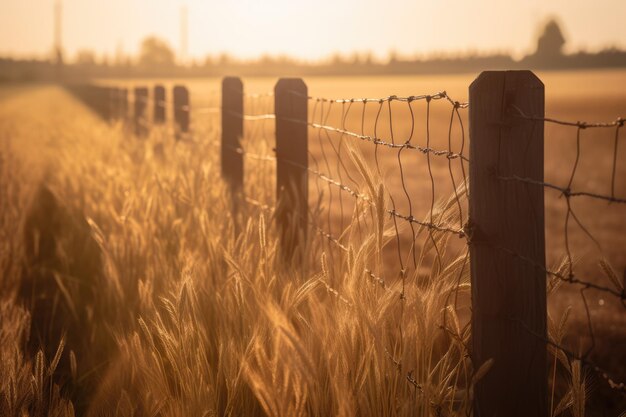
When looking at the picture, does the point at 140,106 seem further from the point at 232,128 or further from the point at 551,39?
the point at 551,39

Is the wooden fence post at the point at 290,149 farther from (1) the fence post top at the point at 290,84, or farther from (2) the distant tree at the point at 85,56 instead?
(2) the distant tree at the point at 85,56

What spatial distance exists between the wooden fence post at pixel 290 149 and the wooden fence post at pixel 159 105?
4.81 meters

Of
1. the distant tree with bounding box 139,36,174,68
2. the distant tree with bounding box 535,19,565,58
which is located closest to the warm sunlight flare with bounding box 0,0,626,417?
the distant tree with bounding box 535,19,565,58

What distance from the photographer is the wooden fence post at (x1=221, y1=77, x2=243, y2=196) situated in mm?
4691

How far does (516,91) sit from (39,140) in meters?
8.84

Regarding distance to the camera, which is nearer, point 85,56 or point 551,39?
point 551,39

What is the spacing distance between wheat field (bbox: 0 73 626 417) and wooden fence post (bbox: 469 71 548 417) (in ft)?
0.22

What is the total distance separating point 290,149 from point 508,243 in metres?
2.02

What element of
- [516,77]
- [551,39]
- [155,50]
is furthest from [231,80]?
[155,50]

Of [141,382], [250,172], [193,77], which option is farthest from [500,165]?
[193,77]

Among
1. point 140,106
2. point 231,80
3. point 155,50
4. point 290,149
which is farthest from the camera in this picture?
point 155,50

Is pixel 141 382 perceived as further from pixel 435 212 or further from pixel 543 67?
pixel 543 67

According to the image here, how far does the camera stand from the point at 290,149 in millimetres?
3508

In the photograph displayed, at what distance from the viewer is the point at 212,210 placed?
3482 mm
